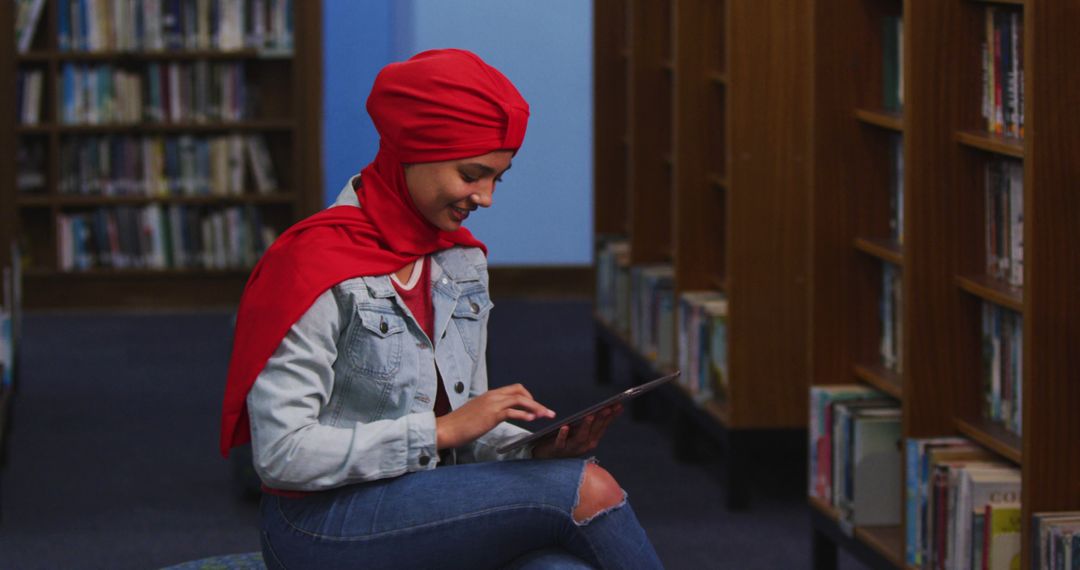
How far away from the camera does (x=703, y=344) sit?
4.53 metres

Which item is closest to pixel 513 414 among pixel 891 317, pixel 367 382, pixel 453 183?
pixel 367 382

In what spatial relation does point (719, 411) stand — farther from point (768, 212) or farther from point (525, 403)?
point (525, 403)

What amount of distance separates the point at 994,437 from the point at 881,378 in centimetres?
50

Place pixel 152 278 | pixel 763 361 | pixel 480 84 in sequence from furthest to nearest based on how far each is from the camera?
pixel 152 278 → pixel 763 361 → pixel 480 84

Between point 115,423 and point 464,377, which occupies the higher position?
point 464,377

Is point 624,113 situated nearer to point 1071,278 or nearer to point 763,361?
point 763,361

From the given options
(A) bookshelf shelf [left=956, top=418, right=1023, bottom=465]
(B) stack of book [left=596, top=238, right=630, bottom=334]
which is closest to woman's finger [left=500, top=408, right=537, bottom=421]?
(A) bookshelf shelf [left=956, top=418, right=1023, bottom=465]

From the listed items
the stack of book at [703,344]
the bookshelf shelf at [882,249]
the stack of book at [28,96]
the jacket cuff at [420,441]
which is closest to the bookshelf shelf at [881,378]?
the bookshelf shelf at [882,249]

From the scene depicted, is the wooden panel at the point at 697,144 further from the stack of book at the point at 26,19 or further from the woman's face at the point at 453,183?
the stack of book at the point at 26,19

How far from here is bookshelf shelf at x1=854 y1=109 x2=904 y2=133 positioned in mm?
3213

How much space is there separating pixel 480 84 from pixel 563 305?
17.7 ft

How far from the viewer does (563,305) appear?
7.57m

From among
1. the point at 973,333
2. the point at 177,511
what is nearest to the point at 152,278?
the point at 177,511

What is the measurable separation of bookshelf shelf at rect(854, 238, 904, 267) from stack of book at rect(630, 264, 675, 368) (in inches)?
57.0
